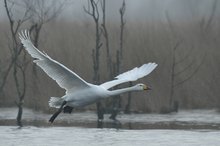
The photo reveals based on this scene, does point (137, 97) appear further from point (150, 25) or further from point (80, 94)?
point (80, 94)

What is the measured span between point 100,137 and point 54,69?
6.68ft

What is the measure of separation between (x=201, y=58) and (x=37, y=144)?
7.50m

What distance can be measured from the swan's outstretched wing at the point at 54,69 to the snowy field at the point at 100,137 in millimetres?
1023

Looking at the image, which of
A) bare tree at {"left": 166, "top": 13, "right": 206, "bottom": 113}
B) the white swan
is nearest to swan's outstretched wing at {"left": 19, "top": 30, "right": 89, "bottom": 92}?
the white swan

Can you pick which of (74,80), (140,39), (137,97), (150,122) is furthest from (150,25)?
(74,80)

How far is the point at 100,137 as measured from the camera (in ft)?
62.0

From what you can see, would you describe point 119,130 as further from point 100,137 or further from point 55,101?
point 55,101

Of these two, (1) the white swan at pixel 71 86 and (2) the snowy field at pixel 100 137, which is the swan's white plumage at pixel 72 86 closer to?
(1) the white swan at pixel 71 86

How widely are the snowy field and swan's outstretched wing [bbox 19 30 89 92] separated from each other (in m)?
1.02

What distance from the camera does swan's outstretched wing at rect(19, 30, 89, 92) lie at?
17.0 m

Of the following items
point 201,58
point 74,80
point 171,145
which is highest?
point 201,58

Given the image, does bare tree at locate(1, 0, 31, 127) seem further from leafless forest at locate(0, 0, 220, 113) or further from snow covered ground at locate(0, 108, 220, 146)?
snow covered ground at locate(0, 108, 220, 146)

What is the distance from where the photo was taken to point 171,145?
17.6m

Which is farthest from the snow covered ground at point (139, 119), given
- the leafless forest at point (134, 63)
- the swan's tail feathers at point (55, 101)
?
the swan's tail feathers at point (55, 101)
